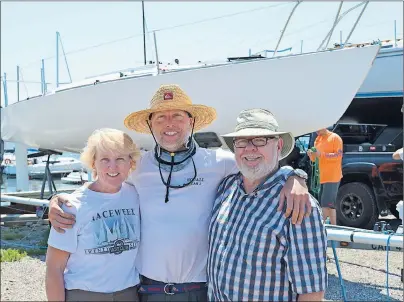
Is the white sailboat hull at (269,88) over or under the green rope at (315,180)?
over

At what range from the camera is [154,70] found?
561 cm

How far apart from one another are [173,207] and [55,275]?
1.82 feet

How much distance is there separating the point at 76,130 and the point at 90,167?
15.2ft

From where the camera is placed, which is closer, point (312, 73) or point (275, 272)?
point (275, 272)

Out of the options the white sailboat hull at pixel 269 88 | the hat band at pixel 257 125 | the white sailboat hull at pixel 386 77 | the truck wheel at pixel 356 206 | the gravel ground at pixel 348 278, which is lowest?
the gravel ground at pixel 348 278

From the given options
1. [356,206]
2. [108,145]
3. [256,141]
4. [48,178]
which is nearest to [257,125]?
[256,141]

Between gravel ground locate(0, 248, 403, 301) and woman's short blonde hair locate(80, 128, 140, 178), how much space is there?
2351 millimetres

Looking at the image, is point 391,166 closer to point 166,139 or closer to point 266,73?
point 266,73

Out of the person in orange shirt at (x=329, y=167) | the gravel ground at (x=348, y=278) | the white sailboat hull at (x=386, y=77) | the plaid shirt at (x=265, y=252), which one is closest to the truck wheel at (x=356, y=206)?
the person in orange shirt at (x=329, y=167)

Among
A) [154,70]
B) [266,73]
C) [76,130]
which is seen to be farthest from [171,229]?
[76,130]

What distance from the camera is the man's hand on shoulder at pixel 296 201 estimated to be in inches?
63.2

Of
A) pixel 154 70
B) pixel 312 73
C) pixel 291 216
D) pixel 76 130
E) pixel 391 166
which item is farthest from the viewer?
pixel 76 130

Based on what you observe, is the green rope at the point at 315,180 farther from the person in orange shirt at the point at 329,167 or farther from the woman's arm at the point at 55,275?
the woman's arm at the point at 55,275

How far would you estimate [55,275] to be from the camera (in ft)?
6.13
